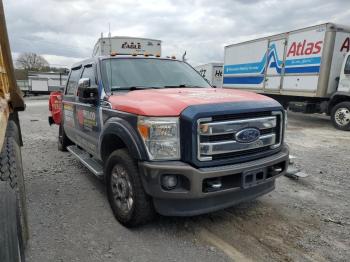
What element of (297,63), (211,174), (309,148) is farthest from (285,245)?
(297,63)

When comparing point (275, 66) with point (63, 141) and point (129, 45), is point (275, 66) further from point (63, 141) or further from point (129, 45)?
point (63, 141)

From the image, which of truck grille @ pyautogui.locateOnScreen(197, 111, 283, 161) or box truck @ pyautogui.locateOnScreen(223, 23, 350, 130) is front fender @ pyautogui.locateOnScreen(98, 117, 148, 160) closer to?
truck grille @ pyautogui.locateOnScreen(197, 111, 283, 161)

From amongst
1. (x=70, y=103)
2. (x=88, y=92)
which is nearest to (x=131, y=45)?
(x=70, y=103)

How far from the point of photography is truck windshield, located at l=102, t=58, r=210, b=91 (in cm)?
409

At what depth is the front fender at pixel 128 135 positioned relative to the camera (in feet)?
9.85

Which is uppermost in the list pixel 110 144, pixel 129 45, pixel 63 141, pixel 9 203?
pixel 129 45

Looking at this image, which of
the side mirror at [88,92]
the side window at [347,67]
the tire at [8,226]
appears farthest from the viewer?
the side window at [347,67]

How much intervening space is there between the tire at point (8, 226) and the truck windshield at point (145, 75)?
2.30 meters

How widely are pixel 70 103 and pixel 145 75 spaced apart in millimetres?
1873

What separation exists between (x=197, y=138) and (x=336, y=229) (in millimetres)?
1977

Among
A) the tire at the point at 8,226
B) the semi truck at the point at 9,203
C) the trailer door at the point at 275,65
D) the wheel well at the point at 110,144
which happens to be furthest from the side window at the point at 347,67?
the tire at the point at 8,226

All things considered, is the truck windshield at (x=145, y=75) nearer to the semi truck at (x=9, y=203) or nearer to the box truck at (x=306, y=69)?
the semi truck at (x=9, y=203)

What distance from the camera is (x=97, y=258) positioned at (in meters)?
2.90

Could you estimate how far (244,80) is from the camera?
15.2 metres
